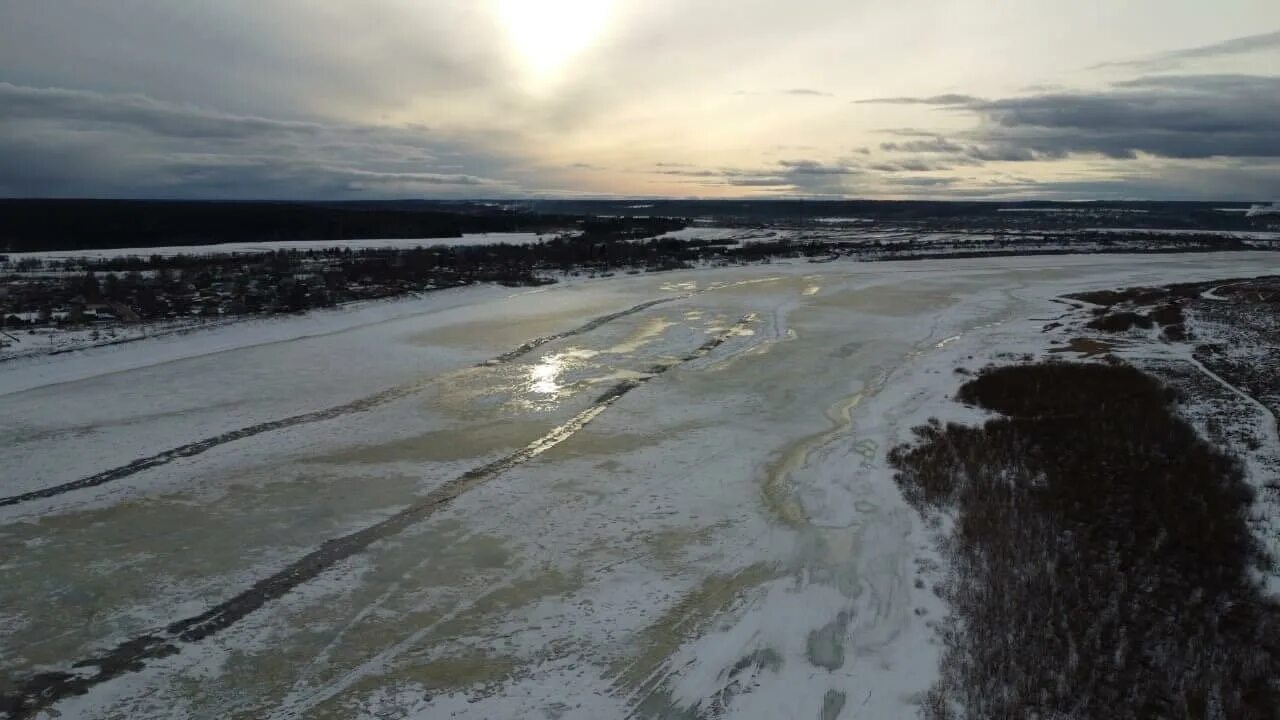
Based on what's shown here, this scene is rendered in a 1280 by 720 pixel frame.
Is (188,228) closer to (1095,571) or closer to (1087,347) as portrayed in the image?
(1087,347)

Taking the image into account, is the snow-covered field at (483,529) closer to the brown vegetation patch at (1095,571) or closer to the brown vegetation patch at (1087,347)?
the brown vegetation patch at (1095,571)

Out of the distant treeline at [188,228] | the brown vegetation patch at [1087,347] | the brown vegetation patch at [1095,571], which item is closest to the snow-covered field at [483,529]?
the brown vegetation patch at [1095,571]

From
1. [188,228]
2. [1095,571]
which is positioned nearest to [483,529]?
[1095,571]

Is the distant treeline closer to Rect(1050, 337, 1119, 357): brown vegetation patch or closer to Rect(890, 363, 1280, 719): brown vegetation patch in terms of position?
Rect(1050, 337, 1119, 357): brown vegetation patch

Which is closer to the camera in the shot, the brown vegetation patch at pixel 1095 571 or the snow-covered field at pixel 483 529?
the brown vegetation patch at pixel 1095 571

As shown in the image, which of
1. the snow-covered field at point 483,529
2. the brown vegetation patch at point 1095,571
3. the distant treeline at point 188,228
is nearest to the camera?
the brown vegetation patch at point 1095,571
